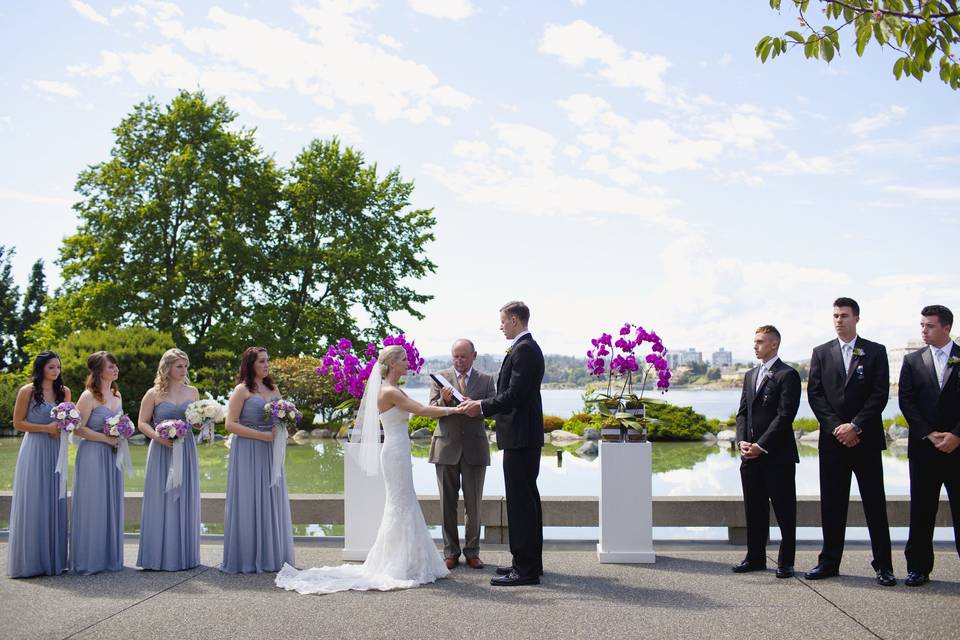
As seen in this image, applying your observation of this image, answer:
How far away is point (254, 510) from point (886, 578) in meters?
4.89

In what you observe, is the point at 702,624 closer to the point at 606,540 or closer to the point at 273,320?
the point at 606,540

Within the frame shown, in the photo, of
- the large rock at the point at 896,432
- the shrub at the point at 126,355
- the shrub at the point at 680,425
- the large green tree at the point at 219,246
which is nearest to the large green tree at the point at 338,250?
the large green tree at the point at 219,246

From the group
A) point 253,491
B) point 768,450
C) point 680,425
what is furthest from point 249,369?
point 680,425

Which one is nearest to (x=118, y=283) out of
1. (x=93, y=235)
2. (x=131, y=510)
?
(x=93, y=235)

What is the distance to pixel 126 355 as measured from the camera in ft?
74.8

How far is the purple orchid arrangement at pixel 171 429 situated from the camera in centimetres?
671

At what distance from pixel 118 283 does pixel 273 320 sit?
487 cm

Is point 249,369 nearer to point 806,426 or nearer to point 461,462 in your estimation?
point 461,462

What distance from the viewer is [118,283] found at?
25766mm

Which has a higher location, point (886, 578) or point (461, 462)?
point (461, 462)

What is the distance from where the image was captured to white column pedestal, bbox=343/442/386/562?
23.3 ft

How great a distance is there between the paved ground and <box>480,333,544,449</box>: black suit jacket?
109cm

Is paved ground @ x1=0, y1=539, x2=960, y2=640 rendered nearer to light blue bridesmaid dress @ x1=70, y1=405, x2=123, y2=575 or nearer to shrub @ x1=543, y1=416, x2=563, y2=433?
light blue bridesmaid dress @ x1=70, y1=405, x2=123, y2=575

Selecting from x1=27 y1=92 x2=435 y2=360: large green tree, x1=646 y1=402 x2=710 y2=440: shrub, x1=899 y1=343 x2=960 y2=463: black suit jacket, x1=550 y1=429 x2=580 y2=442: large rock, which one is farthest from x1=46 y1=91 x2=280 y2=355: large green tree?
x1=899 y1=343 x2=960 y2=463: black suit jacket
